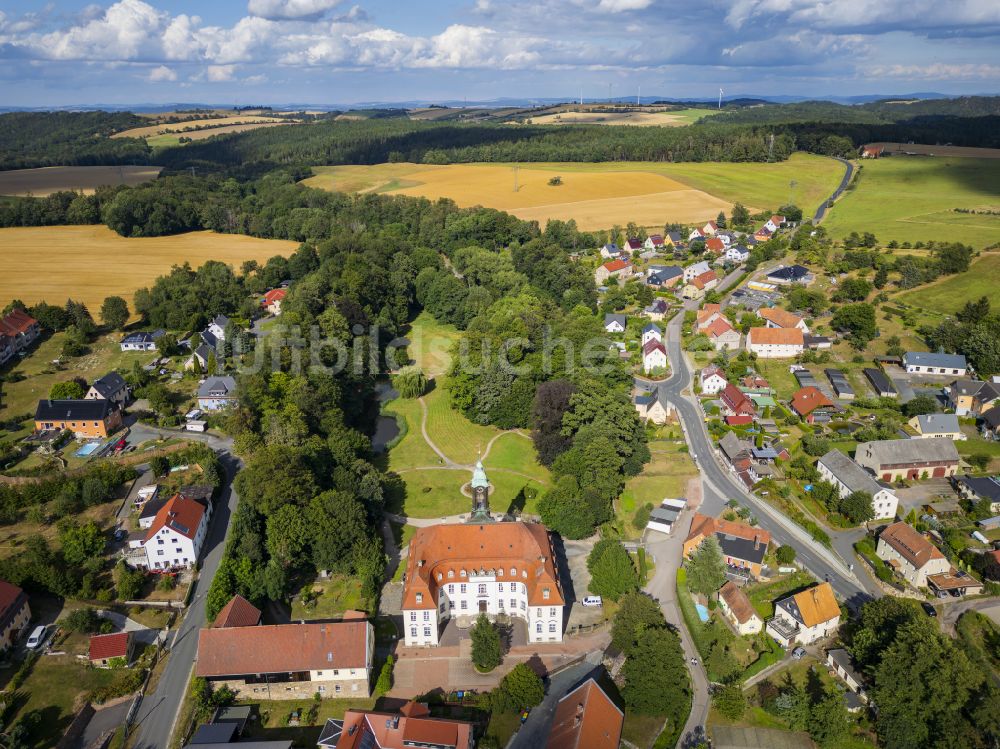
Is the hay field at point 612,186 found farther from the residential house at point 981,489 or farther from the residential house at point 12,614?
the residential house at point 12,614

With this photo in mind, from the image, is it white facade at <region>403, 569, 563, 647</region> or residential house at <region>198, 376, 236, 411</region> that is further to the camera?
residential house at <region>198, 376, 236, 411</region>

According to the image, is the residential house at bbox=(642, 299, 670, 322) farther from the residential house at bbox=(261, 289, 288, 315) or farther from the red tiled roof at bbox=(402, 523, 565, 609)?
the red tiled roof at bbox=(402, 523, 565, 609)

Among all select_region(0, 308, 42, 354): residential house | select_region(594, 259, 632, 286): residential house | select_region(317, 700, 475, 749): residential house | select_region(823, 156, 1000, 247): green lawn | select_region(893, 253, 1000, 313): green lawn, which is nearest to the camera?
select_region(317, 700, 475, 749): residential house

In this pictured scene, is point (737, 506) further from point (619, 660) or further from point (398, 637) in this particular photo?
point (398, 637)

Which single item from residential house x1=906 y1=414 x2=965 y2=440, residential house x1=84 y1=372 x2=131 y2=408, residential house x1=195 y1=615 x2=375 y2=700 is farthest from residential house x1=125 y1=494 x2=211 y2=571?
residential house x1=906 y1=414 x2=965 y2=440

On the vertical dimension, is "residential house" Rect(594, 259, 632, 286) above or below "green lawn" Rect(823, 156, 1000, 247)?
below

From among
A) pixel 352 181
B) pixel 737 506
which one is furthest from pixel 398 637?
pixel 352 181

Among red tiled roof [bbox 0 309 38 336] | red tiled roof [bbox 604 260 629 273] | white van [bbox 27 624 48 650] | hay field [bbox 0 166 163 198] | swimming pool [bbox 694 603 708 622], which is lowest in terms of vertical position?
swimming pool [bbox 694 603 708 622]

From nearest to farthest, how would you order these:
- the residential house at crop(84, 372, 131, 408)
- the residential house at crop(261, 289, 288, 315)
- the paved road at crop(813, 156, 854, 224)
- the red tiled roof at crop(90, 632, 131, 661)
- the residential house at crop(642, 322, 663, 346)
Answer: the red tiled roof at crop(90, 632, 131, 661)
the residential house at crop(84, 372, 131, 408)
the residential house at crop(642, 322, 663, 346)
the residential house at crop(261, 289, 288, 315)
the paved road at crop(813, 156, 854, 224)
